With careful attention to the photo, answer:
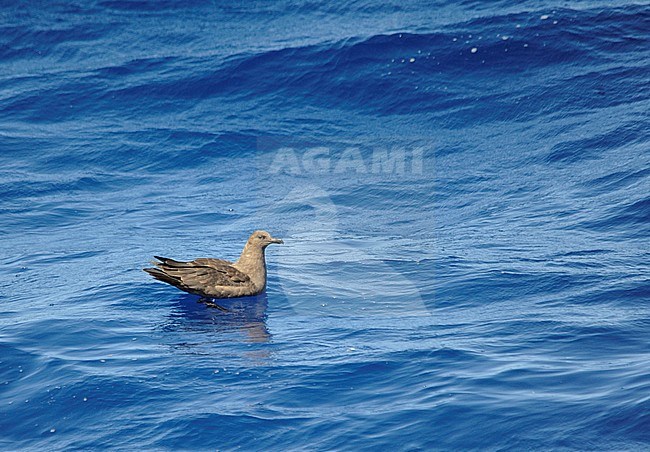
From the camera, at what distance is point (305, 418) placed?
8.77 meters

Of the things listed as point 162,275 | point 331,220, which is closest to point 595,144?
point 331,220

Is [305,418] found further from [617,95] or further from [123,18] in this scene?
[123,18]

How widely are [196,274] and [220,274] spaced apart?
0.31 m

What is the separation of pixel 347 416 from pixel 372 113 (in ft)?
34.7

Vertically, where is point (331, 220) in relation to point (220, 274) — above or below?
above

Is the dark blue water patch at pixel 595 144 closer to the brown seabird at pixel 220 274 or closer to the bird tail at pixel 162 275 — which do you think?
the brown seabird at pixel 220 274

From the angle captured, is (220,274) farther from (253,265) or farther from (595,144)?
(595,144)

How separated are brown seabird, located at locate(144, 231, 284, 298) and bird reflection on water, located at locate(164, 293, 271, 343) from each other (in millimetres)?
139

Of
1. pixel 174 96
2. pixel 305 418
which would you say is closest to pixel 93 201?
pixel 174 96

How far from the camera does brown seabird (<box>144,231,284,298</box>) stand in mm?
11812

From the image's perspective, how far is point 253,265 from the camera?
1243cm

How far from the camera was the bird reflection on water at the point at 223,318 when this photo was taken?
1092cm


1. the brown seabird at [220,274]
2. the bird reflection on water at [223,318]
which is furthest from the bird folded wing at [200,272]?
the bird reflection on water at [223,318]

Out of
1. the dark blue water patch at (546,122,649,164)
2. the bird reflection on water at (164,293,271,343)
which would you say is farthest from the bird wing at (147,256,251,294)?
the dark blue water patch at (546,122,649,164)
